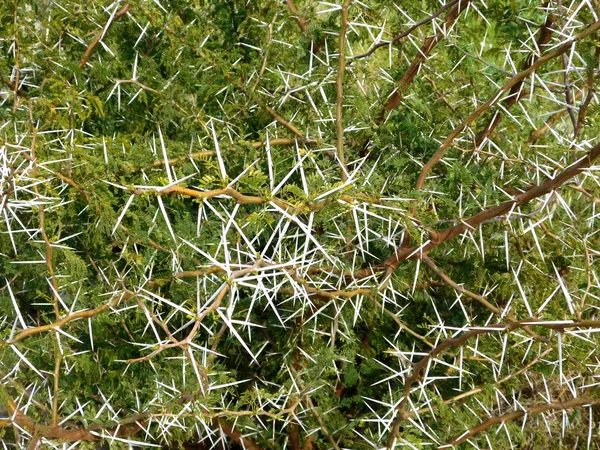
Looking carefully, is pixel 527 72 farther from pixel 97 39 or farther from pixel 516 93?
pixel 97 39

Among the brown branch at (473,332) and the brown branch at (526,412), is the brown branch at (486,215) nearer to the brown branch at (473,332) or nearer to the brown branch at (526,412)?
the brown branch at (473,332)

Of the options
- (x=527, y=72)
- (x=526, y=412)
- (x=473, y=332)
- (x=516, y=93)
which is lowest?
(x=526, y=412)

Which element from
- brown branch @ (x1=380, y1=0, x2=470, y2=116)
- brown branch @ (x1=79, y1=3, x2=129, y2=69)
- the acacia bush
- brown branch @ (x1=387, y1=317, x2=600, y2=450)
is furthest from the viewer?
brown branch @ (x1=79, y1=3, x2=129, y2=69)

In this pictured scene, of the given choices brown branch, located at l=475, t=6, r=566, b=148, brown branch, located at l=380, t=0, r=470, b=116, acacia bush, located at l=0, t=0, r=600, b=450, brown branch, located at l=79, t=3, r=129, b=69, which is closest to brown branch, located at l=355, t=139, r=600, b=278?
acacia bush, located at l=0, t=0, r=600, b=450

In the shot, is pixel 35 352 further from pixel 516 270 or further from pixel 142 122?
pixel 516 270

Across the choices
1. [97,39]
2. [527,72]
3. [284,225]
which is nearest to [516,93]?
[527,72]

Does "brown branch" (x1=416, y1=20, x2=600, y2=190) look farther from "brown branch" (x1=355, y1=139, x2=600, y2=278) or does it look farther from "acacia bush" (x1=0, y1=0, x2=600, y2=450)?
"brown branch" (x1=355, y1=139, x2=600, y2=278)

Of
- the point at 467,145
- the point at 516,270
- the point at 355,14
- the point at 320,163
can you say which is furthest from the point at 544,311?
the point at 355,14

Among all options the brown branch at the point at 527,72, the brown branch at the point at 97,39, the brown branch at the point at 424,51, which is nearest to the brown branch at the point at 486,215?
the brown branch at the point at 527,72
